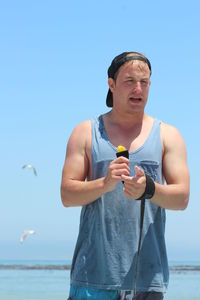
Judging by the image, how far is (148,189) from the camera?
3688 mm

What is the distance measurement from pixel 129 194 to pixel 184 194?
32 cm

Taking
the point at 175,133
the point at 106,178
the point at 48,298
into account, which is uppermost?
the point at 175,133

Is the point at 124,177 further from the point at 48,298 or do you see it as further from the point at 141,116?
the point at 48,298

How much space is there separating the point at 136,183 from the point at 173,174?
37 cm

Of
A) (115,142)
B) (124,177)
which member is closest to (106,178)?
(124,177)

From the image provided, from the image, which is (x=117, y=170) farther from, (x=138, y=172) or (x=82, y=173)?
(x=82, y=173)

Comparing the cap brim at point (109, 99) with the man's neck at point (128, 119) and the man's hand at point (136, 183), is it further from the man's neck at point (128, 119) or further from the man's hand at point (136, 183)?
the man's hand at point (136, 183)

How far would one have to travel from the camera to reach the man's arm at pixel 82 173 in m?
3.70

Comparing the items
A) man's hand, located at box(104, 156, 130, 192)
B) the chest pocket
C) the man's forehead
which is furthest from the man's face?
man's hand, located at box(104, 156, 130, 192)

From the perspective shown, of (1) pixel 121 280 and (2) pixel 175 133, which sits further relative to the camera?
(2) pixel 175 133

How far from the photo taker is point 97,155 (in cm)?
395

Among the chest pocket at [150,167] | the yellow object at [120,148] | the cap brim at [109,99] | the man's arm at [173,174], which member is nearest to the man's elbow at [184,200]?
the man's arm at [173,174]

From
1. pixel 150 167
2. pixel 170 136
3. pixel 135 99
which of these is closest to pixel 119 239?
pixel 150 167

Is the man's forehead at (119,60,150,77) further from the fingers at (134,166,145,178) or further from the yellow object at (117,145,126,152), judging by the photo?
the fingers at (134,166,145,178)
